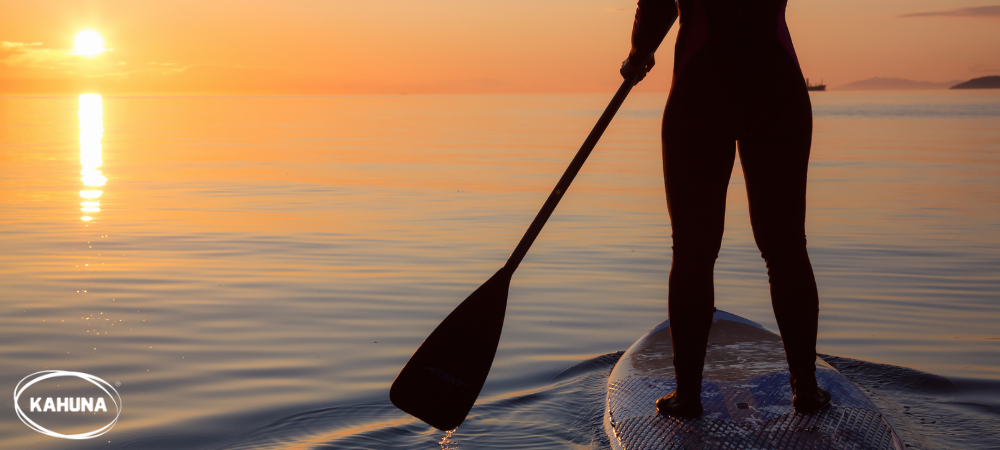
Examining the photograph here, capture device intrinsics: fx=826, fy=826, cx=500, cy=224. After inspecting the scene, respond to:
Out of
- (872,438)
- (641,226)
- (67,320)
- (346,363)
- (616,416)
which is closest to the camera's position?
(872,438)

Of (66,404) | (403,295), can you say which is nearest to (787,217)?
(66,404)

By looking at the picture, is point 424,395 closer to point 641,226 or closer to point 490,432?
point 490,432

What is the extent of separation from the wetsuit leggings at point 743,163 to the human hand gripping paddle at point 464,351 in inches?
17.4

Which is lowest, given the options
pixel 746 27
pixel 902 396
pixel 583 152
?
pixel 902 396

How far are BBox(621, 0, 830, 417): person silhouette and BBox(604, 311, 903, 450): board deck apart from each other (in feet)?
0.35

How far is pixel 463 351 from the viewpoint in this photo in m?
3.60

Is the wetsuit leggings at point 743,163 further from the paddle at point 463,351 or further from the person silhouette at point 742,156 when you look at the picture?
the paddle at point 463,351

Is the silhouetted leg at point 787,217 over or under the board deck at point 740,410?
over

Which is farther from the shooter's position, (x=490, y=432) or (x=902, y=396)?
(x=902, y=396)

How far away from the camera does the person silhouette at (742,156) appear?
2873mm

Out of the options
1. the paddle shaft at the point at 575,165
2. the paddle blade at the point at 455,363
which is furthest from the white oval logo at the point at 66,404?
the paddle shaft at the point at 575,165

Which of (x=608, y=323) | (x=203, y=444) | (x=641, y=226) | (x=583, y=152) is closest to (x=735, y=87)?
(x=583, y=152)

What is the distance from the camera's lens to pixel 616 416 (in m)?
3.32

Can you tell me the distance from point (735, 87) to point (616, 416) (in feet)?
4.49
